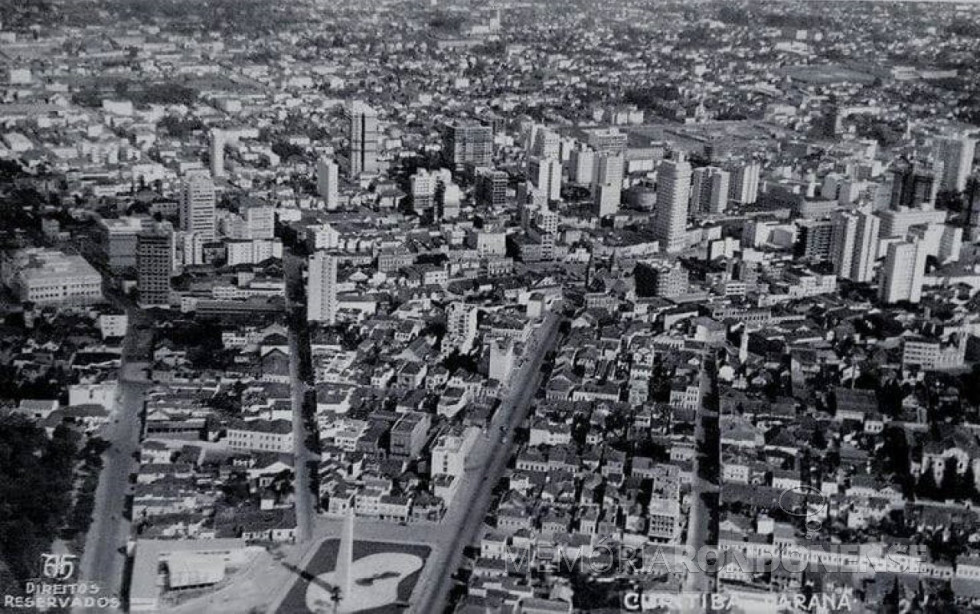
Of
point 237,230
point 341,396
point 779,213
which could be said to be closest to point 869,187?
point 779,213

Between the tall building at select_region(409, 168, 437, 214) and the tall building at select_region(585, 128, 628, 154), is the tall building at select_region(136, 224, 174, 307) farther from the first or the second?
the tall building at select_region(585, 128, 628, 154)

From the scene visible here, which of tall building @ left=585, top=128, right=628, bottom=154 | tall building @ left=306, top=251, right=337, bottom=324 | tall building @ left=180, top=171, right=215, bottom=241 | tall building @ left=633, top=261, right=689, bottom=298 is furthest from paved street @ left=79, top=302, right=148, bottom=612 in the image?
tall building @ left=585, top=128, right=628, bottom=154

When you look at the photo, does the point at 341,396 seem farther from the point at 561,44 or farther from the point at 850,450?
the point at 561,44

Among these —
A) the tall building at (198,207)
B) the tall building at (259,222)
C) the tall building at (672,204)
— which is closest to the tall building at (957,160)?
the tall building at (672,204)

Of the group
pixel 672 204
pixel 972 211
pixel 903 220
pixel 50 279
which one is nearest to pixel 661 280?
pixel 672 204

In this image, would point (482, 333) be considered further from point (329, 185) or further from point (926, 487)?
point (329, 185)

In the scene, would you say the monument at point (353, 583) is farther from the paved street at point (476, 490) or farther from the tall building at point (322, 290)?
the tall building at point (322, 290)
